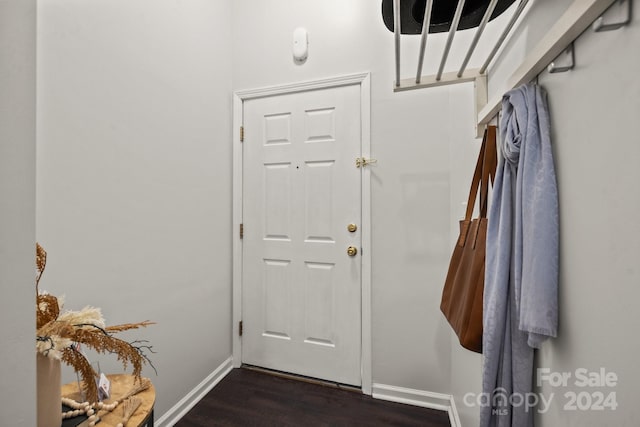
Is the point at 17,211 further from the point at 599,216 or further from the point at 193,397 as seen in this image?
the point at 193,397

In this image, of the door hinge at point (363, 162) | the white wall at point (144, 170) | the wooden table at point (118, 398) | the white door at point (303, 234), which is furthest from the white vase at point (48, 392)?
the door hinge at point (363, 162)

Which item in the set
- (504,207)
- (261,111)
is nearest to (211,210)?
(261,111)

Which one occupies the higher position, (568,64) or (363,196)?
(568,64)

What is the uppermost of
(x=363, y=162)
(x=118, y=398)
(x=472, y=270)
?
(x=363, y=162)

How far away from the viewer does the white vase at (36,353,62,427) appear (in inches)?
26.0

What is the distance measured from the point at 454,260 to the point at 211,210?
1530mm

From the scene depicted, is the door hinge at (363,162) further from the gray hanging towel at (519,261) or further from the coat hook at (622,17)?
the coat hook at (622,17)

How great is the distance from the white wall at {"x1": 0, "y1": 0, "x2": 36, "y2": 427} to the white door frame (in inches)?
63.0

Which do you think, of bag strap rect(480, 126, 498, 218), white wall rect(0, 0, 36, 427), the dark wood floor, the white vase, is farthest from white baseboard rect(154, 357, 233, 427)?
bag strap rect(480, 126, 498, 218)

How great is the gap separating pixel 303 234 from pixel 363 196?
0.50 m

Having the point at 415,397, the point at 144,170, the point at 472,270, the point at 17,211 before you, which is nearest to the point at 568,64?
the point at 472,270

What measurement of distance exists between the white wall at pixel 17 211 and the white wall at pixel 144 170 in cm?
75

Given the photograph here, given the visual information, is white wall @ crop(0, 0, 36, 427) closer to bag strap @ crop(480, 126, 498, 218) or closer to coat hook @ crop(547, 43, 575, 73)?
coat hook @ crop(547, 43, 575, 73)

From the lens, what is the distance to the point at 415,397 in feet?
5.80
